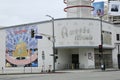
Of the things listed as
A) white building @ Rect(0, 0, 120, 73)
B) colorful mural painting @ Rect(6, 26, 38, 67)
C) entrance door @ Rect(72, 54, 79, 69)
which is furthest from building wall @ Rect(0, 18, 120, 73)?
colorful mural painting @ Rect(6, 26, 38, 67)

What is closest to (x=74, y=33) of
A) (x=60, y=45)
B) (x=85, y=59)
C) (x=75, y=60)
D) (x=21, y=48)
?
(x=60, y=45)

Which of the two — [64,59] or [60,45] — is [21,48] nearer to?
[64,59]

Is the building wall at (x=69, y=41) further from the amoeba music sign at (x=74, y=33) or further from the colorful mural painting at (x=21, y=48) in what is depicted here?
the colorful mural painting at (x=21, y=48)

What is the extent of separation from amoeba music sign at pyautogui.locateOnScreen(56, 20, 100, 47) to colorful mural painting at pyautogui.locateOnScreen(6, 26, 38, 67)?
6.62 m

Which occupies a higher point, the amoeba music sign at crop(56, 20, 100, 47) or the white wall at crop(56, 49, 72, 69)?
the amoeba music sign at crop(56, 20, 100, 47)

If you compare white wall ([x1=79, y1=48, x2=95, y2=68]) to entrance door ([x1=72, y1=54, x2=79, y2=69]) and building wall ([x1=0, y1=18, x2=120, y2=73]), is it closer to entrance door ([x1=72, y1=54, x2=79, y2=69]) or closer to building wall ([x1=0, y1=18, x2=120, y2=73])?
building wall ([x1=0, y1=18, x2=120, y2=73])

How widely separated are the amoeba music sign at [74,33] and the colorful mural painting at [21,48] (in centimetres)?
662

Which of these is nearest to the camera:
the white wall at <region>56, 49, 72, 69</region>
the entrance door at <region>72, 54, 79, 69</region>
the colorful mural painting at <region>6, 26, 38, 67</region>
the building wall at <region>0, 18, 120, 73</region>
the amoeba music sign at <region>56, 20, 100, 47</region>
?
the amoeba music sign at <region>56, 20, 100, 47</region>

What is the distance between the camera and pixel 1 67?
82625 millimetres

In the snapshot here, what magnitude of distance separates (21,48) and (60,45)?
439 inches

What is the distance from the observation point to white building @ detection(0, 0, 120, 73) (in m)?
71.7

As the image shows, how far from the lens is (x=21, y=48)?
7875cm

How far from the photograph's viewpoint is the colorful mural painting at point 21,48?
76.3m

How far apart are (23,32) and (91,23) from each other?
52.0ft
